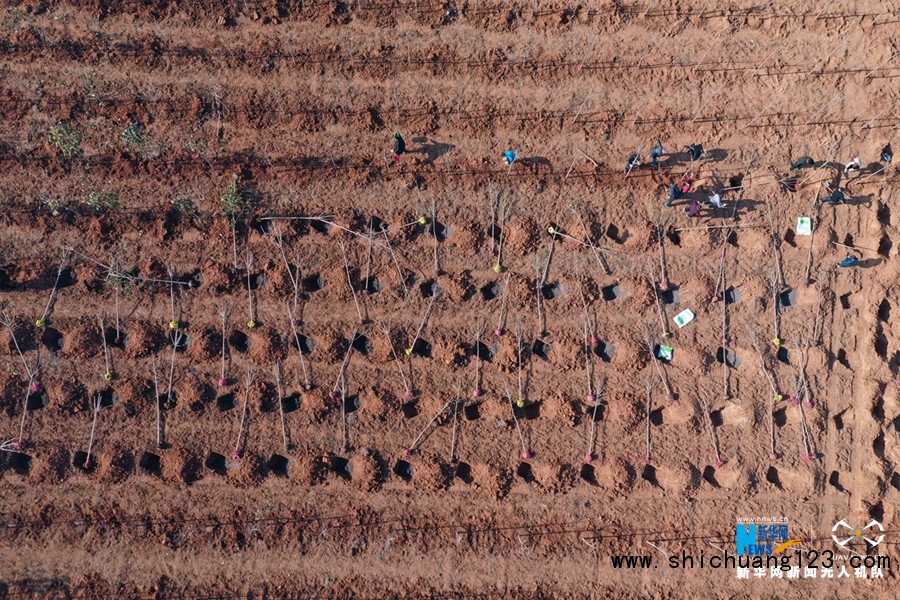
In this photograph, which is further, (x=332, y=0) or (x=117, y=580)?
(x=332, y=0)

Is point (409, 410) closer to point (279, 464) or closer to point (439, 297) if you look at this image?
point (439, 297)

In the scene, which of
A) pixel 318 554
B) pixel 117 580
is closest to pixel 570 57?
pixel 318 554

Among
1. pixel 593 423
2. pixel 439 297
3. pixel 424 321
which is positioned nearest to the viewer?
pixel 593 423

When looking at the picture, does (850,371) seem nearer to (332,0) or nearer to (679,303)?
(679,303)

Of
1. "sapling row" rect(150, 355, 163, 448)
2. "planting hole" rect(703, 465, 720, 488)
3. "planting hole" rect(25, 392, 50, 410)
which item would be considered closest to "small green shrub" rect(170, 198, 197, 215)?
"sapling row" rect(150, 355, 163, 448)

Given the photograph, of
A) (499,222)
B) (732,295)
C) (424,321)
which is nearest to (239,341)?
(424,321)

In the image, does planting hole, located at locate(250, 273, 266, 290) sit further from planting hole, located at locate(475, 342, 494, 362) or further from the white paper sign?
the white paper sign
